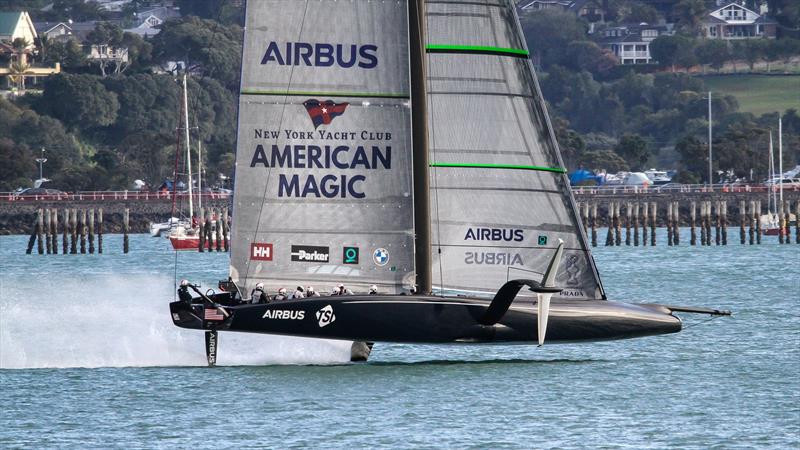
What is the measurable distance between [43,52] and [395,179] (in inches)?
6799

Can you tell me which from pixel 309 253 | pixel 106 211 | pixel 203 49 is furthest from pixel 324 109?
pixel 203 49

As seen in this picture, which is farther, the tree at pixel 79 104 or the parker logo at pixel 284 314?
the tree at pixel 79 104

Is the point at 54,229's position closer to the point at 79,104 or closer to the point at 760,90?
the point at 79,104

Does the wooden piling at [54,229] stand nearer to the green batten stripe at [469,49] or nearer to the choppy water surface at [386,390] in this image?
the choppy water surface at [386,390]

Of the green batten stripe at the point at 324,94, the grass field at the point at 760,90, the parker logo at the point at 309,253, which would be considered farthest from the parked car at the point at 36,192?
the green batten stripe at the point at 324,94

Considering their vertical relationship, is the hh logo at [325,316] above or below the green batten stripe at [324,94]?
below

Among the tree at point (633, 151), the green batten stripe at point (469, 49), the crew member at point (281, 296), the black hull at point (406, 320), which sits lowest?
the black hull at point (406, 320)

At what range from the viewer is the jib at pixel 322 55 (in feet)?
90.8

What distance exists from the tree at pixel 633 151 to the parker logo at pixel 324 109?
121428mm

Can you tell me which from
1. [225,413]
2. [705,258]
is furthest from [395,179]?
[705,258]

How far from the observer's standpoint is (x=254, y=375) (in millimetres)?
29094

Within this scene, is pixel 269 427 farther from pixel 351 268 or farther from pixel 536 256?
pixel 536 256

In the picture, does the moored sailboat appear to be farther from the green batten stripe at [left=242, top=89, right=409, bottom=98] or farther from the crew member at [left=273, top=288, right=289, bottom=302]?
the crew member at [left=273, top=288, right=289, bottom=302]

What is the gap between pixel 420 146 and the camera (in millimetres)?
28156
